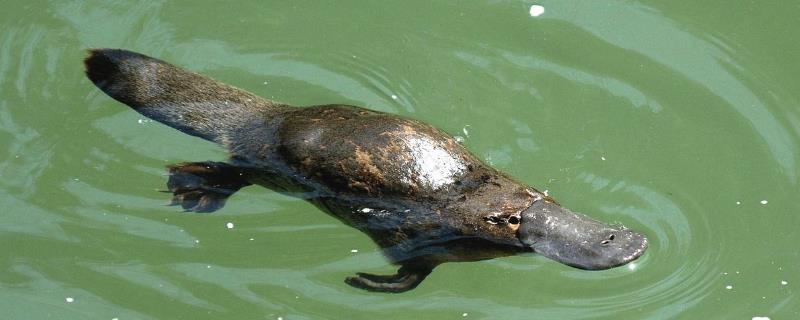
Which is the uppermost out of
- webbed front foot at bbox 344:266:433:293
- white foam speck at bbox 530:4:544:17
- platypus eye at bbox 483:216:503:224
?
white foam speck at bbox 530:4:544:17

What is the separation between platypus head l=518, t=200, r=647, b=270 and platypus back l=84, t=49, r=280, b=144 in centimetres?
154

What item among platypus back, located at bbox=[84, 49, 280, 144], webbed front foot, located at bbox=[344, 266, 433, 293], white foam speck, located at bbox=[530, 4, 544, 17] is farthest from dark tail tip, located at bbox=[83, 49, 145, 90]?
white foam speck, located at bbox=[530, 4, 544, 17]

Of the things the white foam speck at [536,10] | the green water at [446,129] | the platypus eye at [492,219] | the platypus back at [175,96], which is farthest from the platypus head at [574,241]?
the white foam speck at [536,10]

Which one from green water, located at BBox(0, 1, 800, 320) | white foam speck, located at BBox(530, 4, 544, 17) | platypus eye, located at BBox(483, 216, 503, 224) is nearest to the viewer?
platypus eye, located at BBox(483, 216, 503, 224)

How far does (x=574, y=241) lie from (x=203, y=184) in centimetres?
204

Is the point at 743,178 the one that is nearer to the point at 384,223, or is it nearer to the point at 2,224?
the point at 384,223

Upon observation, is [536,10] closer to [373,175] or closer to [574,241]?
[574,241]

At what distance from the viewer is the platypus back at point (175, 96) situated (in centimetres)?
557

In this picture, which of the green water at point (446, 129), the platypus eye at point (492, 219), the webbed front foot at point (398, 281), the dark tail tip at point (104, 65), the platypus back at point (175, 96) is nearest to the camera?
the platypus eye at point (492, 219)

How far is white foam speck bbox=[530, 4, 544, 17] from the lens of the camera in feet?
22.2

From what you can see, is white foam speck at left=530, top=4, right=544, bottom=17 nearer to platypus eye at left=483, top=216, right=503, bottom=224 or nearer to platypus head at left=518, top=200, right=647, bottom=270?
platypus head at left=518, top=200, right=647, bottom=270

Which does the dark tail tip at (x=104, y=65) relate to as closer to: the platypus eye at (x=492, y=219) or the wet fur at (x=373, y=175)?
the wet fur at (x=373, y=175)

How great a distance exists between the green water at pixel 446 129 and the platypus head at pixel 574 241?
43 centimetres

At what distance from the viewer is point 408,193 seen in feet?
16.0
